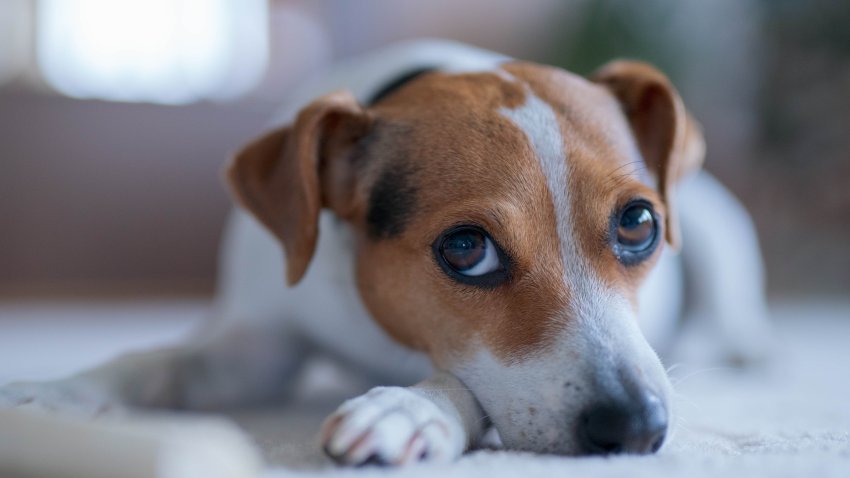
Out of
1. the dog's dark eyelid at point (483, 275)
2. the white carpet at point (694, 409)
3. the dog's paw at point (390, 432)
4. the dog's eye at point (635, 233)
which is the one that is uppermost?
the dog's eye at point (635, 233)

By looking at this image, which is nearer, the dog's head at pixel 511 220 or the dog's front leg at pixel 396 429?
the dog's front leg at pixel 396 429

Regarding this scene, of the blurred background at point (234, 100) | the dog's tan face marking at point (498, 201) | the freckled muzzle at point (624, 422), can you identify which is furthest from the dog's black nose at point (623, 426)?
the blurred background at point (234, 100)

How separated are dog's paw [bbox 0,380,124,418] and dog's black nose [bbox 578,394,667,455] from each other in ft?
3.57

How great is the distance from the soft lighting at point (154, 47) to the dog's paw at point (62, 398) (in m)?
5.34

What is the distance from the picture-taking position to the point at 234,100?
7301 millimetres

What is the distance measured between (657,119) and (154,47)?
20.0 feet

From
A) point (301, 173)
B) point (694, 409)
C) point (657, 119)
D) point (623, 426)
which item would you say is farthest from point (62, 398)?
point (657, 119)

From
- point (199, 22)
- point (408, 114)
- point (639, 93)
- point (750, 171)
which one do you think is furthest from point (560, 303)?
point (199, 22)

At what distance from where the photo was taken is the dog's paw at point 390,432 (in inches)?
56.8

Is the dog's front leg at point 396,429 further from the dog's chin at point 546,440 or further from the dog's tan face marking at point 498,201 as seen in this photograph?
the dog's tan face marking at point 498,201

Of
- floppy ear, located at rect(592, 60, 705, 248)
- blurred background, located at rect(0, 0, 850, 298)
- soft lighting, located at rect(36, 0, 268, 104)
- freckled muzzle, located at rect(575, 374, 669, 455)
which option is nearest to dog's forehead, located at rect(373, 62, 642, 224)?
floppy ear, located at rect(592, 60, 705, 248)

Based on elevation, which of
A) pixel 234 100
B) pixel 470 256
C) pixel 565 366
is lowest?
pixel 234 100

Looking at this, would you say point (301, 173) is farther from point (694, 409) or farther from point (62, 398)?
point (694, 409)

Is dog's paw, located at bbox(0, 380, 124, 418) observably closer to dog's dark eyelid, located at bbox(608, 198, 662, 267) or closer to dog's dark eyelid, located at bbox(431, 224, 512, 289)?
dog's dark eyelid, located at bbox(431, 224, 512, 289)
